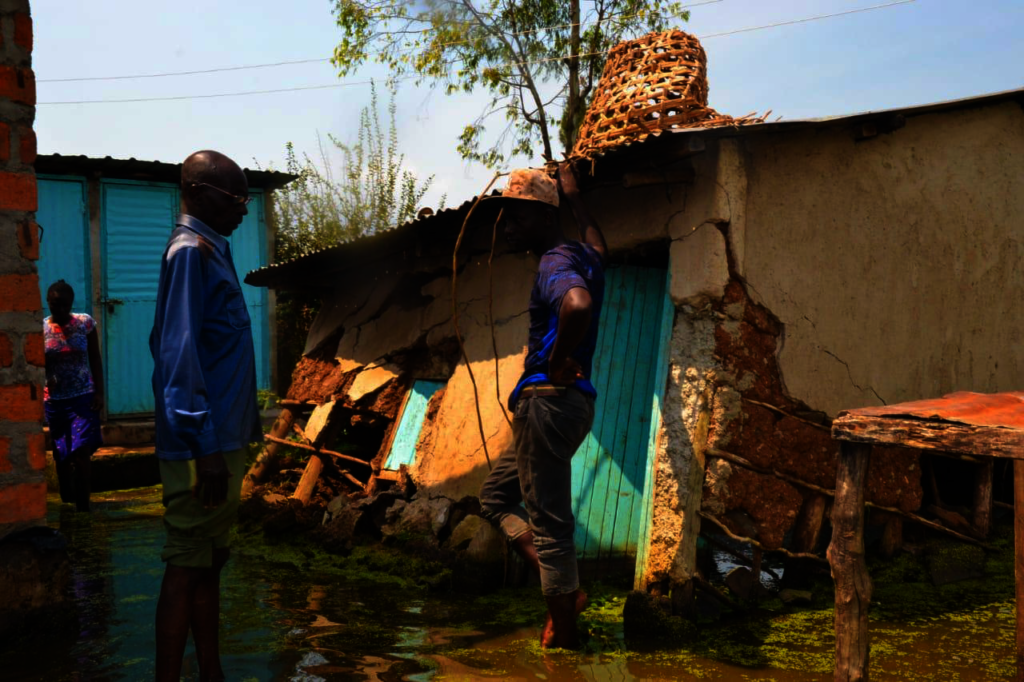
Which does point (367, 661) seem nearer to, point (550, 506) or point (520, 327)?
point (550, 506)

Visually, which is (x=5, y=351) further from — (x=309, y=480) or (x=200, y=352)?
(x=309, y=480)

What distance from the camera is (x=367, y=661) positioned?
4.13m

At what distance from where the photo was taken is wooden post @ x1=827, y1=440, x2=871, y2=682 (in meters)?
3.35

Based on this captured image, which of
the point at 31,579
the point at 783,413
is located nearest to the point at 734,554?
the point at 783,413

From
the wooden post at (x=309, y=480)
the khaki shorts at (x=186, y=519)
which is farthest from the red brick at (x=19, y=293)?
the wooden post at (x=309, y=480)

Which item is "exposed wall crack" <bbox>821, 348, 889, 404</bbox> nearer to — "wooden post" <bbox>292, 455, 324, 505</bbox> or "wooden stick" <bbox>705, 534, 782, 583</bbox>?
"wooden stick" <bbox>705, 534, 782, 583</bbox>

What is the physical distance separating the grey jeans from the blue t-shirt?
4.4 inches

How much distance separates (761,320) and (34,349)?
3.63 m

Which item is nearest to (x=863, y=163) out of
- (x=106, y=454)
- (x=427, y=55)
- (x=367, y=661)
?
(x=367, y=661)

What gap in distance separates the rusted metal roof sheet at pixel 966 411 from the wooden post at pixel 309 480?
5491 millimetres

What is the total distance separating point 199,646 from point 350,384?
4882mm

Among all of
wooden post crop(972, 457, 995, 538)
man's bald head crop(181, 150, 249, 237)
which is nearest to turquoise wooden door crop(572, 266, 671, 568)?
wooden post crop(972, 457, 995, 538)

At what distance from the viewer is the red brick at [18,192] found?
13.5ft

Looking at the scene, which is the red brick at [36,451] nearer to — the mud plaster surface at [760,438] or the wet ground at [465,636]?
the wet ground at [465,636]
